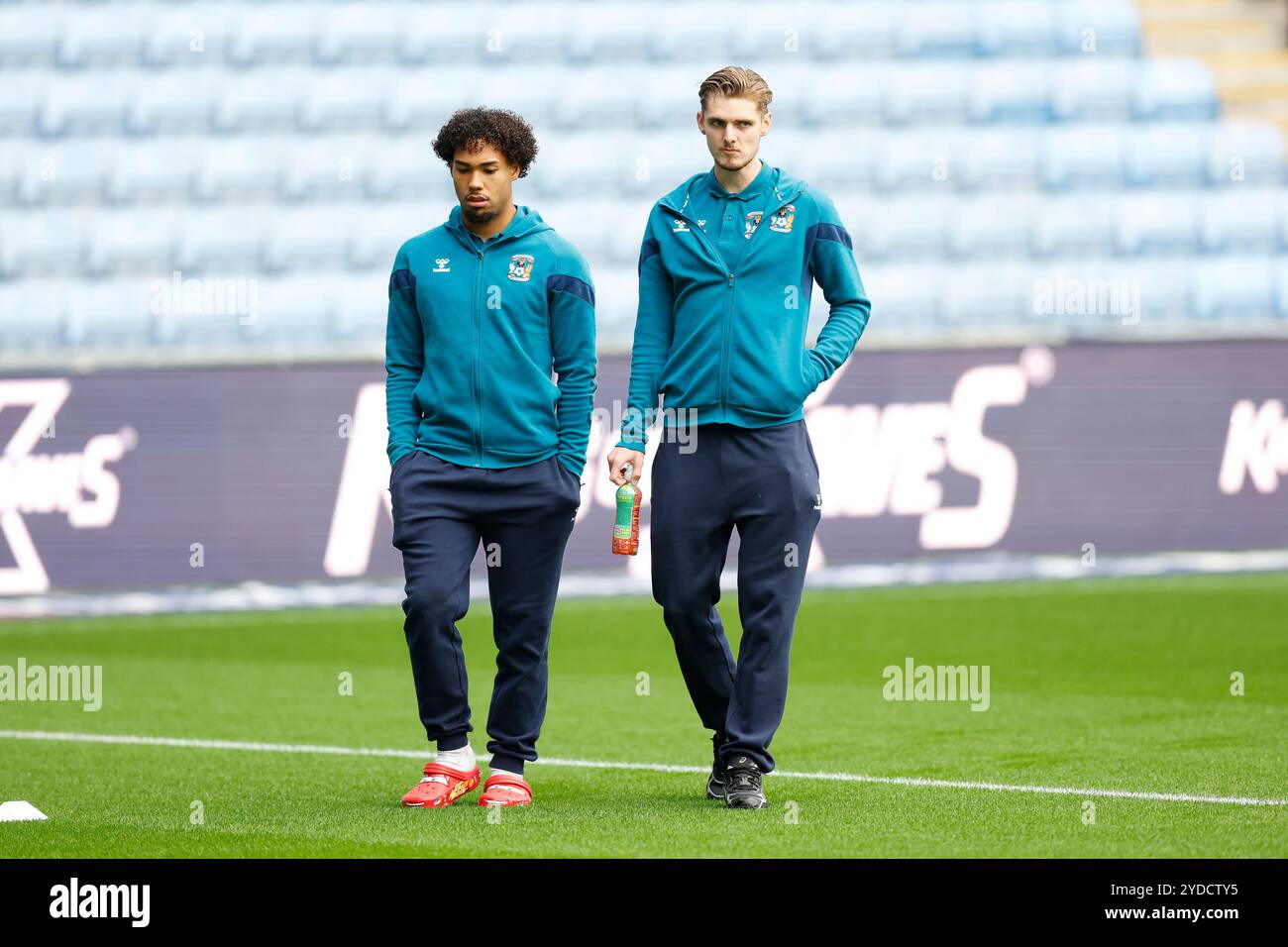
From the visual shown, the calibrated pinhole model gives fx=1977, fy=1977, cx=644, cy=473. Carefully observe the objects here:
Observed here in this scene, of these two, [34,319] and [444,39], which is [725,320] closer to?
[34,319]

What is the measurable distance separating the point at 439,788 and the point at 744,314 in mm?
1618

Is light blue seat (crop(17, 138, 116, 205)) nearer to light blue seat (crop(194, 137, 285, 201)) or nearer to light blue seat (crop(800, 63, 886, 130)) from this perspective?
light blue seat (crop(194, 137, 285, 201))

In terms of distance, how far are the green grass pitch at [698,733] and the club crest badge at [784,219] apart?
1632 millimetres

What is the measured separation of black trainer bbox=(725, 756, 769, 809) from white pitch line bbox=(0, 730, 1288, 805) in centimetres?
73

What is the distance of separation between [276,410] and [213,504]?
0.73 m

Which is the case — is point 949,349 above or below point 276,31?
below

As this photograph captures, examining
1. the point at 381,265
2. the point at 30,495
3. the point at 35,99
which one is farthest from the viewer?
the point at 35,99

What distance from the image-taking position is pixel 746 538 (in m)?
5.58

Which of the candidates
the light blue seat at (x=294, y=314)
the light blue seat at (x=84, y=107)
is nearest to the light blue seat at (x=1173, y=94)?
the light blue seat at (x=294, y=314)

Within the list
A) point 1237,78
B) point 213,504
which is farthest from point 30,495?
point 1237,78

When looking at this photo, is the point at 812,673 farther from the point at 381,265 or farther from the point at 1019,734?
the point at 381,265

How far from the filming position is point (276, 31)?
18.0 meters

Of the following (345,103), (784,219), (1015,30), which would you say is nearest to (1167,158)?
(1015,30)

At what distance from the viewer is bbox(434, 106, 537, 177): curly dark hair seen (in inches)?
218
